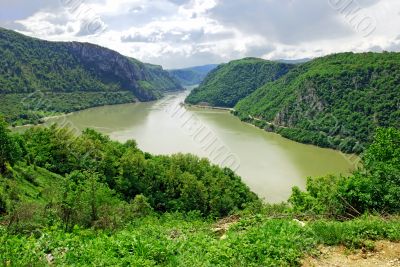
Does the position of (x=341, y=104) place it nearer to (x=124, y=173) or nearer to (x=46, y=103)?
(x=124, y=173)

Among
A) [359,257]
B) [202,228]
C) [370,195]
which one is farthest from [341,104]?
[359,257]

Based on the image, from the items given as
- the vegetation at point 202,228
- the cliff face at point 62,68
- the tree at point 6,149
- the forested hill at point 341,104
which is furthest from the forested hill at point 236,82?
the vegetation at point 202,228

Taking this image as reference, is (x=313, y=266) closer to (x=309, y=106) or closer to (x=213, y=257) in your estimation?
(x=213, y=257)

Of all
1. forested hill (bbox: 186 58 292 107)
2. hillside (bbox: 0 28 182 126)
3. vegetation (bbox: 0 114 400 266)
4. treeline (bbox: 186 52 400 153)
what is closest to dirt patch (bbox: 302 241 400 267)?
vegetation (bbox: 0 114 400 266)

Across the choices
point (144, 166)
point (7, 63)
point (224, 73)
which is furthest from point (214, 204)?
point (224, 73)

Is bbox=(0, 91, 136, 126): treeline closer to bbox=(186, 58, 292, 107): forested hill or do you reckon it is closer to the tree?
bbox=(186, 58, 292, 107): forested hill

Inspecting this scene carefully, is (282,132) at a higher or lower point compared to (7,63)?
lower
